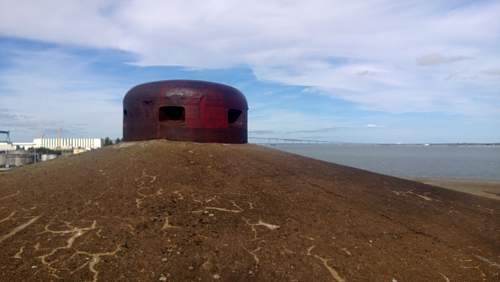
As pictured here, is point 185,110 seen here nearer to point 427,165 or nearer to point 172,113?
point 172,113

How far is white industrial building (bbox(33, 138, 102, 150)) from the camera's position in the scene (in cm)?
7164

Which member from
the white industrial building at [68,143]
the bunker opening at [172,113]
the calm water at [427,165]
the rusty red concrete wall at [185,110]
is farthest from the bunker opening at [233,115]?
the white industrial building at [68,143]

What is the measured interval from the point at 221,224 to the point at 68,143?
286 ft

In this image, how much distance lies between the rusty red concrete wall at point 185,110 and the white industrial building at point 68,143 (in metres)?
63.0

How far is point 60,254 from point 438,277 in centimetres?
454

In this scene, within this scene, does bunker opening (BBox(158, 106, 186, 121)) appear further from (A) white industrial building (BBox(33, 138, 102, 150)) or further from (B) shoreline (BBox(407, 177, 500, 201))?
(A) white industrial building (BBox(33, 138, 102, 150))

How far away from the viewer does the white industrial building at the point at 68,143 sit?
71637 millimetres

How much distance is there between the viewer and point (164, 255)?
15.4ft

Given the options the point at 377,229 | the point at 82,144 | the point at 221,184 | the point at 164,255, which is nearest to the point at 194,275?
the point at 164,255

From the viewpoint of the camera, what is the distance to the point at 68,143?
83875 mm

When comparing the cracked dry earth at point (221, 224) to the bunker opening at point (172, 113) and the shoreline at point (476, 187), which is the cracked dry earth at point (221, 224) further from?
the shoreline at point (476, 187)

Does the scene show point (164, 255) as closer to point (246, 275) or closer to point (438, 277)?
point (246, 275)

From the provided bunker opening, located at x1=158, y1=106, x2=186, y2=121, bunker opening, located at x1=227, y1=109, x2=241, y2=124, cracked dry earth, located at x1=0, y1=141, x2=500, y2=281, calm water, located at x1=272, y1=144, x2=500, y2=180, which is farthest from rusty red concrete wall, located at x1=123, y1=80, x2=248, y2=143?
calm water, located at x1=272, y1=144, x2=500, y2=180

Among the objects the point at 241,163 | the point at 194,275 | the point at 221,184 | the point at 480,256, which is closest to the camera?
the point at 194,275
